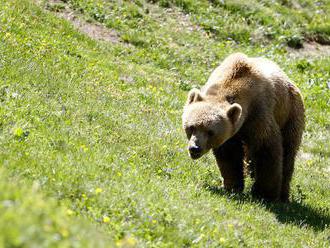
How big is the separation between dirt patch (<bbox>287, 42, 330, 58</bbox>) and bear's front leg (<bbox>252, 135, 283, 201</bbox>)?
11.6 meters

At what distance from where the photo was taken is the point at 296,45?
2206 centimetres

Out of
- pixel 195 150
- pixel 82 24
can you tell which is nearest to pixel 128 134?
pixel 195 150

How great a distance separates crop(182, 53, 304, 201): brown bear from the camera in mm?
9438

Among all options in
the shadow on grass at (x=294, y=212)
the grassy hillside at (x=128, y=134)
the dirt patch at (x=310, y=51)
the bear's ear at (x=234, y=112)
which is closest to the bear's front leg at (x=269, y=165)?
the shadow on grass at (x=294, y=212)

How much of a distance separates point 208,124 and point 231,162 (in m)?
1.18

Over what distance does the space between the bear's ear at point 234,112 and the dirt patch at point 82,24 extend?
944 centimetres

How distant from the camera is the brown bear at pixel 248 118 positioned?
31.0 ft

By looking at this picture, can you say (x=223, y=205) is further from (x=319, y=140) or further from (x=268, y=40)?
(x=268, y=40)

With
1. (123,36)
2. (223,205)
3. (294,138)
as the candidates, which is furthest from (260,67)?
(123,36)

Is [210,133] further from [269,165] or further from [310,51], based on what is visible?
[310,51]

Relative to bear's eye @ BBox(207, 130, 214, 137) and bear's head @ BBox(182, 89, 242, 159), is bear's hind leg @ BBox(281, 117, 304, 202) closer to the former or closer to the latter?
bear's head @ BBox(182, 89, 242, 159)

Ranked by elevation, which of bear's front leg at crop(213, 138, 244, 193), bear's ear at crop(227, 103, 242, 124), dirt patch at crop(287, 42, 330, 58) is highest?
bear's ear at crop(227, 103, 242, 124)

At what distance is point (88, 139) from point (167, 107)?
4890mm

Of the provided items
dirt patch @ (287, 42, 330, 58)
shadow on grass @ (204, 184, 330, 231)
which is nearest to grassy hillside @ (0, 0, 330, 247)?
shadow on grass @ (204, 184, 330, 231)
